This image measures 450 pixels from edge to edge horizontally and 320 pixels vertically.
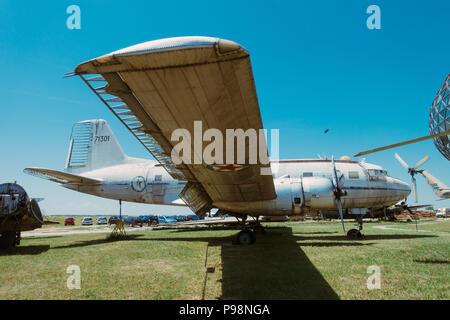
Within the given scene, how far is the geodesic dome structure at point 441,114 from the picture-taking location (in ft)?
→ 106

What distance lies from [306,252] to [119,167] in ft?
61.8

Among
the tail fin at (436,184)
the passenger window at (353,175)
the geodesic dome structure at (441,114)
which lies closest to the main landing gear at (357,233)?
the passenger window at (353,175)

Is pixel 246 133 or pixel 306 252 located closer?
pixel 246 133

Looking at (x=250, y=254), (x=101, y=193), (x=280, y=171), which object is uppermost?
(x=280, y=171)

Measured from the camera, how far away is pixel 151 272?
7703mm

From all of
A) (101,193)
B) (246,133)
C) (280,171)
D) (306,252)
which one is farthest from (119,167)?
(246,133)

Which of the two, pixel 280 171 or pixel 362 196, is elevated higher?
pixel 280 171

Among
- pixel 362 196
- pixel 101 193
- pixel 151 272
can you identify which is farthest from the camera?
pixel 101 193

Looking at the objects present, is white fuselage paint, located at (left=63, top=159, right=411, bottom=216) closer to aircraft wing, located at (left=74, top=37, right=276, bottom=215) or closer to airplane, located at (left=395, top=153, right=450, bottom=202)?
aircraft wing, located at (left=74, top=37, right=276, bottom=215)

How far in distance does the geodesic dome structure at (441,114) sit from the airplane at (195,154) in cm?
2374

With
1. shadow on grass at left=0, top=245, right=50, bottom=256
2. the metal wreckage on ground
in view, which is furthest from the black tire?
shadow on grass at left=0, top=245, right=50, bottom=256

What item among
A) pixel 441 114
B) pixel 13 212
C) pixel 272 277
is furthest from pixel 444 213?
pixel 13 212
